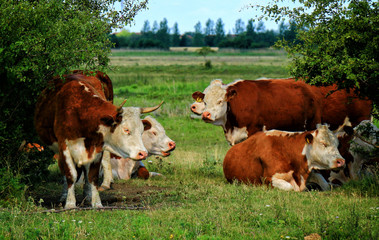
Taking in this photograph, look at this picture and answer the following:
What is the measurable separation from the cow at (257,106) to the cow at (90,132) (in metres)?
3.28

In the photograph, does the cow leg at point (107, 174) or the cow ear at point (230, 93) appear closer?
the cow leg at point (107, 174)

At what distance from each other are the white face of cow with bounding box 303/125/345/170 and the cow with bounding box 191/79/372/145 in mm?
1855

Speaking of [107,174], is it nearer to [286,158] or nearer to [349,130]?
[286,158]

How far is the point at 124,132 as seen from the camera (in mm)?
8586

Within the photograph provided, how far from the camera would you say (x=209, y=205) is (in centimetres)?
840

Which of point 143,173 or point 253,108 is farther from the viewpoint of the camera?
point 143,173

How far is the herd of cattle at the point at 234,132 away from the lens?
8734 millimetres

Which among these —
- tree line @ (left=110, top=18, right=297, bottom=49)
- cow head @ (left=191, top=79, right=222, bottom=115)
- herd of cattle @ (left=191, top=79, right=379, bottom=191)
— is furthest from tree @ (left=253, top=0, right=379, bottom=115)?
tree line @ (left=110, top=18, right=297, bottom=49)

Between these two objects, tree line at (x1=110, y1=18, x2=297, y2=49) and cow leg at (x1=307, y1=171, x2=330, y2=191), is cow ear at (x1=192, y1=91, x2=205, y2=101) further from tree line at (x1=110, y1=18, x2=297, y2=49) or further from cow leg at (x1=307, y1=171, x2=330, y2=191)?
tree line at (x1=110, y1=18, x2=297, y2=49)

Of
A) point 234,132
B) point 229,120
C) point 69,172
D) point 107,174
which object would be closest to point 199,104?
point 229,120

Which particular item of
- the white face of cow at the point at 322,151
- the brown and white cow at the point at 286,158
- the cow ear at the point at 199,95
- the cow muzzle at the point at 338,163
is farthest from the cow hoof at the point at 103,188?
the cow muzzle at the point at 338,163

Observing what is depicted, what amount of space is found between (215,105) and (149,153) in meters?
1.75

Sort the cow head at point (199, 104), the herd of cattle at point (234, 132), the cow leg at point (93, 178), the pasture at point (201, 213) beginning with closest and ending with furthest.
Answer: the pasture at point (201, 213)
the herd of cattle at point (234, 132)
the cow leg at point (93, 178)
the cow head at point (199, 104)

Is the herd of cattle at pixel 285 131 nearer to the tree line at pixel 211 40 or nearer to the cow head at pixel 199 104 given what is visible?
the cow head at pixel 199 104
